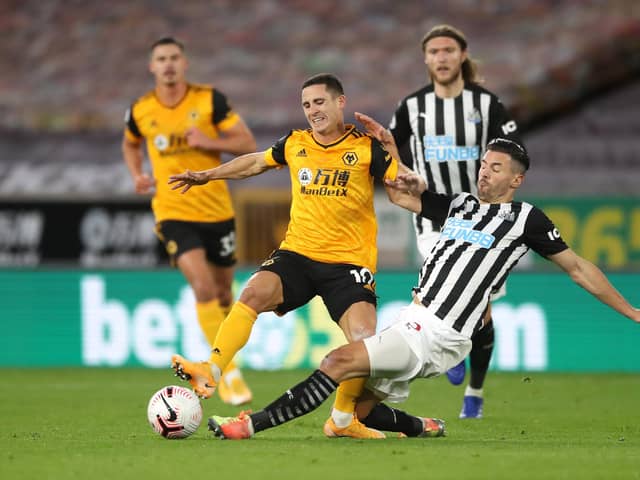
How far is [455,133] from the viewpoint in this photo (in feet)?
26.1

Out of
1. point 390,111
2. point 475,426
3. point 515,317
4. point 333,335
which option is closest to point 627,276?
point 515,317

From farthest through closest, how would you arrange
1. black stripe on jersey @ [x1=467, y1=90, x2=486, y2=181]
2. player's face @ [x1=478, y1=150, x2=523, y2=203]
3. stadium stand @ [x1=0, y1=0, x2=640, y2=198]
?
stadium stand @ [x1=0, y1=0, x2=640, y2=198], black stripe on jersey @ [x1=467, y1=90, x2=486, y2=181], player's face @ [x1=478, y1=150, x2=523, y2=203]

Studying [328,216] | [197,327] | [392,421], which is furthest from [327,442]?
[197,327]

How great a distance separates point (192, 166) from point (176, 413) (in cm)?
316

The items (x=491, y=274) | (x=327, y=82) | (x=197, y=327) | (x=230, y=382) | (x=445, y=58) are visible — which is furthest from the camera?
(x=197, y=327)

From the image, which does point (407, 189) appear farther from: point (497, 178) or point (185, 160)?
point (185, 160)

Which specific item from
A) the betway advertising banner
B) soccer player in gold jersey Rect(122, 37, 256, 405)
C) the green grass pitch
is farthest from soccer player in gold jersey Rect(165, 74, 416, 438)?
the betway advertising banner

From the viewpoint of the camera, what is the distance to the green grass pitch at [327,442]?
5156mm

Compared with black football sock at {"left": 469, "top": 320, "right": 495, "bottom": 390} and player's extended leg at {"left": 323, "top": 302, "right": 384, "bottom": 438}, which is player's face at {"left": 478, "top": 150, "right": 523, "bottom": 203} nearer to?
player's extended leg at {"left": 323, "top": 302, "right": 384, "bottom": 438}

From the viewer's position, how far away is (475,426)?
7441 millimetres

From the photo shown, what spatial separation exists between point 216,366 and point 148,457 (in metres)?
0.86

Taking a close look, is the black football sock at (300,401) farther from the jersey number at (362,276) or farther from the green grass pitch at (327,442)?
the jersey number at (362,276)

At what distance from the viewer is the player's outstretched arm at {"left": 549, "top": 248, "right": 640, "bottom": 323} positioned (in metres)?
6.25

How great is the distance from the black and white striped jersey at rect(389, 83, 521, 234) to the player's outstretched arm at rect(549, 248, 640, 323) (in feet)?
5.44
